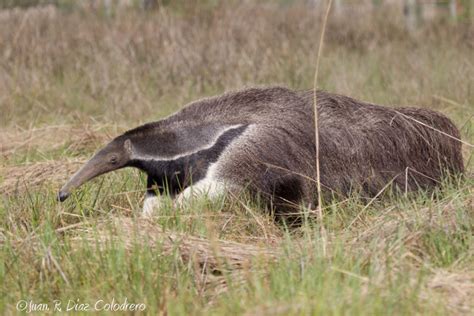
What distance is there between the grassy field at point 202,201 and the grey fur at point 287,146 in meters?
0.18

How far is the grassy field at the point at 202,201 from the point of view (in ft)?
11.9

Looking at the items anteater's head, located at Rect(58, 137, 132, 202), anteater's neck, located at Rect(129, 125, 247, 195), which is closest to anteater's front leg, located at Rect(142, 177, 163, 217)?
anteater's neck, located at Rect(129, 125, 247, 195)

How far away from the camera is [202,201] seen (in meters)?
4.96

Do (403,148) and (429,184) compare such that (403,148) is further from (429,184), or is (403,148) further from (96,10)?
(96,10)

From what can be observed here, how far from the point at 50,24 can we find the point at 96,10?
3.99 feet

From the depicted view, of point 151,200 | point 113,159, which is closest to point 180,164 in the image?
point 151,200

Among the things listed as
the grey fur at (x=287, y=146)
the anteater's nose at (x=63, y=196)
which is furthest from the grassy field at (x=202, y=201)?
the grey fur at (x=287, y=146)

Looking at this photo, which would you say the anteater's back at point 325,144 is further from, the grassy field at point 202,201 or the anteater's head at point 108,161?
the anteater's head at point 108,161

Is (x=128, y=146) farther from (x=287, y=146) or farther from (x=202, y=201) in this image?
(x=287, y=146)

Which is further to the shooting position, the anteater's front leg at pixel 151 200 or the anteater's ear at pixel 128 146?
the anteater's ear at pixel 128 146

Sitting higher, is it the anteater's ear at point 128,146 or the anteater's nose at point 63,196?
the anteater's ear at point 128,146

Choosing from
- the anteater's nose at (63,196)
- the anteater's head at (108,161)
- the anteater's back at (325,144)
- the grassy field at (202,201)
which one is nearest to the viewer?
the grassy field at (202,201)

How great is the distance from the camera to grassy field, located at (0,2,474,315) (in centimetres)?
364

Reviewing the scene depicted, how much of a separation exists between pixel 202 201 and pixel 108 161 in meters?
0.74
